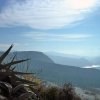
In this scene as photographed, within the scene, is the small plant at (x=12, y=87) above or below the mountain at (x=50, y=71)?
below

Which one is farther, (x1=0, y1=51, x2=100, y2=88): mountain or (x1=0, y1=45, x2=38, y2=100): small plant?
(x1=0, y1=51, x2=100, y2=88): mountain

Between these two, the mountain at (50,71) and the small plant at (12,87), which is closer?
the small plant at (12,87)

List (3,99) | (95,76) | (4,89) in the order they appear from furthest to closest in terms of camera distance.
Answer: (95,76) → (4,89) → (3,99)

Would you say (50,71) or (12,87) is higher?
(50,71)

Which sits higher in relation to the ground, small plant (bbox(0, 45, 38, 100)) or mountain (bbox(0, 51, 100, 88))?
mountain (bbox(0, 51, 100, 88))

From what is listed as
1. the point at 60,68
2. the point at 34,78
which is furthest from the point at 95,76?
the point at 34,78

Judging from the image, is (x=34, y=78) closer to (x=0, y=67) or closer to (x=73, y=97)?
(x=73, y=97)

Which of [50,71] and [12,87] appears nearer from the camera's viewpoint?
[12,87]

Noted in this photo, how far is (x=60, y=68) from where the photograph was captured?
10550 cm

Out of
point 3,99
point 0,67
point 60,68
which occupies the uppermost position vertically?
point 60,68

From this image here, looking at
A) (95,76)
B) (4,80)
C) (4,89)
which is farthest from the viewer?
(95,76)

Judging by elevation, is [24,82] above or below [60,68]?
below

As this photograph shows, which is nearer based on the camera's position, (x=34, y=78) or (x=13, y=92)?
(x=13, y=92)

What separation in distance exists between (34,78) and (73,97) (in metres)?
→ 1.55
